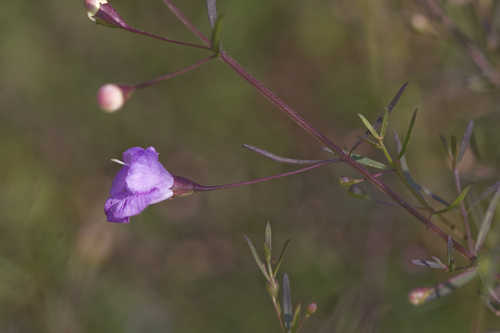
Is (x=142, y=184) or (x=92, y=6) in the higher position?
(x=92, y=6)

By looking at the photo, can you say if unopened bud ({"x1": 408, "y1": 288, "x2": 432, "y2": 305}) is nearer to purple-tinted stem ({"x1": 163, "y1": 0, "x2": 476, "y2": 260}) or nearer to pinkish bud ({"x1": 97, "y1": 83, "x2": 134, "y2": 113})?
purple-tinted stem ({"x1": 163, "y1": 0, "x2": 476, "y2": 260})

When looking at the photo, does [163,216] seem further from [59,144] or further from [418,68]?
[418,68]

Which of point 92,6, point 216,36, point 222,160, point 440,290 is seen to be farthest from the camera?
point 222,160

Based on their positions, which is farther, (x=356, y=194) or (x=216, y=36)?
(x=356, y=194)

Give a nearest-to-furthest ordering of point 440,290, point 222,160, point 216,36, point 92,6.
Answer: point 216,36
point 92,6
point 440,290
point 222,160

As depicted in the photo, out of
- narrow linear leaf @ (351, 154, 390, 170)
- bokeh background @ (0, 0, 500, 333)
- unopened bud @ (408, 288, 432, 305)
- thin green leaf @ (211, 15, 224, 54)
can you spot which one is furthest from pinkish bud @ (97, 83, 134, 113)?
bokeh background @ (0, 0, 500, 333)

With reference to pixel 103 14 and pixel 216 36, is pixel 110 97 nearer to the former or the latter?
pixel 103 14

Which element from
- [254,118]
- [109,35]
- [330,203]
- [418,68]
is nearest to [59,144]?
[109,35]

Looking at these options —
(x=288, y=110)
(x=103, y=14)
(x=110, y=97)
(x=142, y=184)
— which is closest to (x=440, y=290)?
(x=288, y=110)
